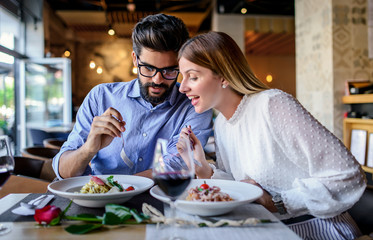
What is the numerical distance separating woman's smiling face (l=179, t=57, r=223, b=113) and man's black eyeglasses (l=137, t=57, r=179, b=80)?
23cm

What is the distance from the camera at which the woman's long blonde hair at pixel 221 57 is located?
150 cm

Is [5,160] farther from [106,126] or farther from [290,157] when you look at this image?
[290,157]

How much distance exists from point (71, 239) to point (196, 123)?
46.4 inches

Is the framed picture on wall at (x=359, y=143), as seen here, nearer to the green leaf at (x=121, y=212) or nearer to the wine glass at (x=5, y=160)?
the green leaf at (x=121, y=212)

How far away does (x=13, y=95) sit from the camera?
24.1ft

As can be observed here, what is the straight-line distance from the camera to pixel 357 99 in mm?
3928

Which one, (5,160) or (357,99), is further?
(357,99)

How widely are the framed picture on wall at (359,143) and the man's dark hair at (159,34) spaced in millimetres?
2941

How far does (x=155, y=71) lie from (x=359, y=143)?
10.4 ft

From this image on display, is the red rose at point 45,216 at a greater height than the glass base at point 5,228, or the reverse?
the red rose at point 45,216

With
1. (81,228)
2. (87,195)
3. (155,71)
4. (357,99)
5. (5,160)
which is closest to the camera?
(81,228)

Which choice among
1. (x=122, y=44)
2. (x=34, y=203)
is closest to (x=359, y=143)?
(x=34, y=203)

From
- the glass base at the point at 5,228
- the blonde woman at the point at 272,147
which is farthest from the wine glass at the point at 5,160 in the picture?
the blonde woman at the point at 272,147

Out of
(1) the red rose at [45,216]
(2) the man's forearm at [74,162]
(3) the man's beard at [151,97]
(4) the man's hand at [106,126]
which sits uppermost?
(3) the man's beard at [151,97]
